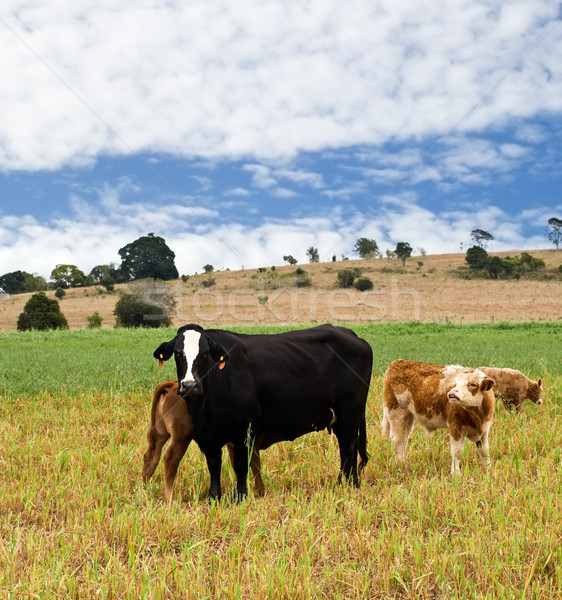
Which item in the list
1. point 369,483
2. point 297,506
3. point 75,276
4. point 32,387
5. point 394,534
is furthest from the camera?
point 75,276

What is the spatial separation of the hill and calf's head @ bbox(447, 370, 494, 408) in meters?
43.9

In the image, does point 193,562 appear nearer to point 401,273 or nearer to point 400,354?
point 400,354

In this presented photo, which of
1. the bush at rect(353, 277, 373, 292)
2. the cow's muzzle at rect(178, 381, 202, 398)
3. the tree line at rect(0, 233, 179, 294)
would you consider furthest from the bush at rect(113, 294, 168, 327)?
the tree line at rect(0, 233, 179, 294)

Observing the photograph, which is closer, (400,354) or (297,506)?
(297,506)

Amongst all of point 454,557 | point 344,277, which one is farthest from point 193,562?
point 344,277

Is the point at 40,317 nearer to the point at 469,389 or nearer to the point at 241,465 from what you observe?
the point at 241,465

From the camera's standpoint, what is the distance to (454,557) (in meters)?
3.96

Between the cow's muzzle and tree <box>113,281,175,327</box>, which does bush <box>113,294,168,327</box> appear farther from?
the cow's muzzle

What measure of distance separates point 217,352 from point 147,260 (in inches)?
4599

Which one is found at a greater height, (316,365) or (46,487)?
(316,365)

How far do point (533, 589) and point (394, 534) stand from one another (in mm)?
1073

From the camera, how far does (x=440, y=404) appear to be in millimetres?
6887

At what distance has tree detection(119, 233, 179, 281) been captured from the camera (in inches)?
4624

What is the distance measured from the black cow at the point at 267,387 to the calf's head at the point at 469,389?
1.09 meters
